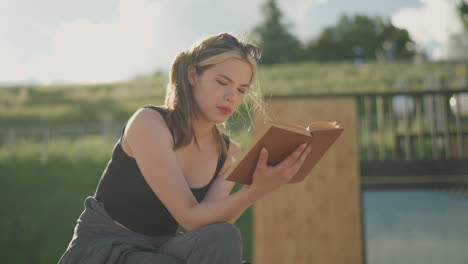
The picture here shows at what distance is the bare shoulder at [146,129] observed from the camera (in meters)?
1.28

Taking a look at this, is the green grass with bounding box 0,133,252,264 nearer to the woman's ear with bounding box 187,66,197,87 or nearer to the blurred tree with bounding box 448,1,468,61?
the woman's ear with bounding box 187,66,197,87

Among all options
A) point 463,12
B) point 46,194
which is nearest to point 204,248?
point 46,194

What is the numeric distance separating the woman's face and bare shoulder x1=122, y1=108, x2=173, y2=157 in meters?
0.15

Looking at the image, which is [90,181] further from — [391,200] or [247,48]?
[247,48]

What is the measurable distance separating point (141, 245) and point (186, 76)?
0.53 metres

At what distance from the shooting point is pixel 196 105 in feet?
4.71

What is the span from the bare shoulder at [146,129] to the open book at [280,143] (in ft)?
0.82

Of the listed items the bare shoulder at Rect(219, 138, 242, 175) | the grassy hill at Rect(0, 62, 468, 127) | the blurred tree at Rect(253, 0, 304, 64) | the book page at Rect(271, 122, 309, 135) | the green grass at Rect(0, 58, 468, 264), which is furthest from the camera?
the blurred tree at Rect(253, 0, 304, 64)

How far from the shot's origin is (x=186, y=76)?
1.42 meters

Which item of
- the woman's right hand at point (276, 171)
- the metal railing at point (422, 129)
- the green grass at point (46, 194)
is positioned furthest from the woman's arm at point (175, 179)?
the green grass at point (46, 194)

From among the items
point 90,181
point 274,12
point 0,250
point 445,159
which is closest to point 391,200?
point 445,159

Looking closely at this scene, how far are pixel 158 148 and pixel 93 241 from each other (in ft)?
1.11

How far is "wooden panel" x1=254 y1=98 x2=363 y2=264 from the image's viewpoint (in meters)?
4.12

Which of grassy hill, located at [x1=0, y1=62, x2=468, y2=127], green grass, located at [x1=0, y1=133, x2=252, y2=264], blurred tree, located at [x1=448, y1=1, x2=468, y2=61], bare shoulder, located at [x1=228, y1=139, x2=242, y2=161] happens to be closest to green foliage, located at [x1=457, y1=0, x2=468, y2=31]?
blurred tree, located at [x1=448, y1=1, x2=468, y2=61]
